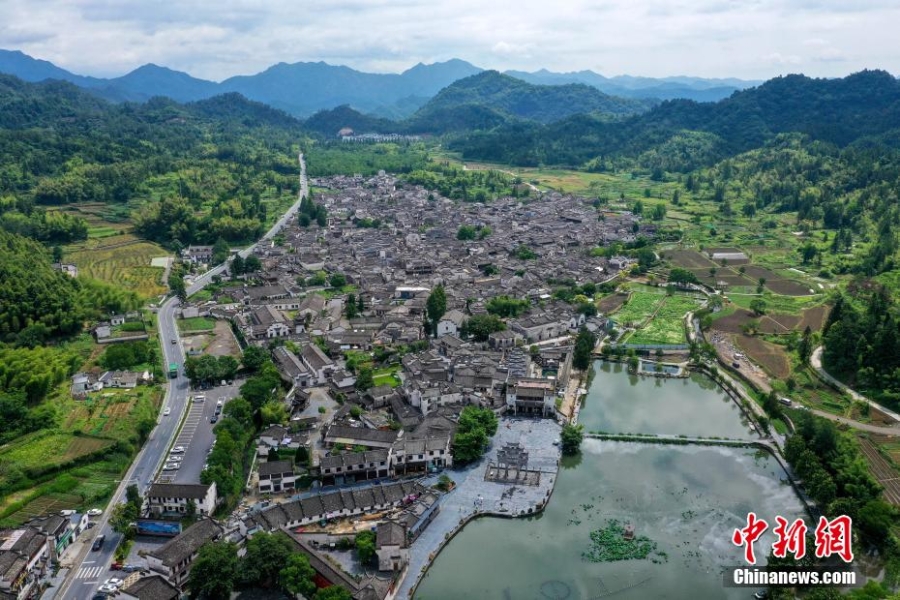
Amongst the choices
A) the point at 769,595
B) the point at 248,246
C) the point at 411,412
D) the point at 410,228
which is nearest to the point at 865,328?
the point at 769,595

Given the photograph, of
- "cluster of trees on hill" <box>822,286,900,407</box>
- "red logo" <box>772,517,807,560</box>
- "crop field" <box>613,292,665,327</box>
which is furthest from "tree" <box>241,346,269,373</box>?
"cluster of trees on hill" <box>822,286,900,407</box>

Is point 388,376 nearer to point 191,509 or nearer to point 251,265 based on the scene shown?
point 191,509

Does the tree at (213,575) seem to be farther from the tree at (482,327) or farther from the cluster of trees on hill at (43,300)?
the cluster of trees on hill at (43,300)

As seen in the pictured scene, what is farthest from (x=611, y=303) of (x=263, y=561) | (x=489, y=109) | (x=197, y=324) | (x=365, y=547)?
(x=489, y=109)

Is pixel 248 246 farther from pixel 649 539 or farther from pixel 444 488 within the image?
pixel 649 539

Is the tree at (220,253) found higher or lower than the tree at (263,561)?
lower

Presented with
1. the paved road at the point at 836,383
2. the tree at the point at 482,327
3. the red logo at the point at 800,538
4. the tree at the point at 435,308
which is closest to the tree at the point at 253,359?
the tree at the point at 435,308
